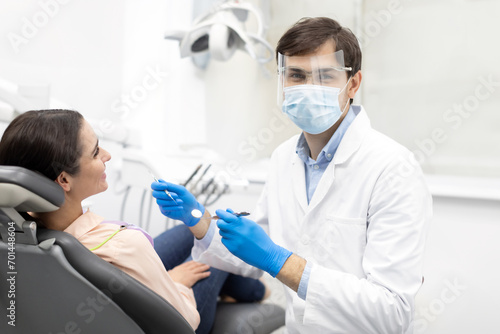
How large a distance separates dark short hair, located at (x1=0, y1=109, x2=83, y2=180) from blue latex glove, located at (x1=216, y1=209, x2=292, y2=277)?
36cm

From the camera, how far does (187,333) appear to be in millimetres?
975

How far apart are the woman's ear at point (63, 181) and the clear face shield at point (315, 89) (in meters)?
0.65

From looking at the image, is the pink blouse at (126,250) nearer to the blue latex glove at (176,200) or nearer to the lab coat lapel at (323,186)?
the blue latex glove at (176,200)

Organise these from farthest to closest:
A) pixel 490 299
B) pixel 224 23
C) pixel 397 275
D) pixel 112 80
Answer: pixel 112 80, pixel 224 23, pixel 490 299, pixel 397 275

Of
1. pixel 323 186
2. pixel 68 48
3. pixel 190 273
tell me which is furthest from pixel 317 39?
pixel 68 48

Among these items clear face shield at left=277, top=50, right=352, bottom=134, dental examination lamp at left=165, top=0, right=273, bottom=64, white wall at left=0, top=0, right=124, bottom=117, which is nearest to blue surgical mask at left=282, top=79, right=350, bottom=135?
clear face shield at left=277, top=50, right=352, bottom=134

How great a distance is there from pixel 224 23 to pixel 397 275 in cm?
147

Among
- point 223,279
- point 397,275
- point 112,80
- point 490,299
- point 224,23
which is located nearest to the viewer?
point 397,275

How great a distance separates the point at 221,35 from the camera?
2.12m

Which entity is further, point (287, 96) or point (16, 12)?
point (16, 12)

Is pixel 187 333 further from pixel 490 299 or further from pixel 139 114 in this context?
pixel 139 114

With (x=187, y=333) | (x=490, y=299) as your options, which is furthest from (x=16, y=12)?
(x=490, y=299)

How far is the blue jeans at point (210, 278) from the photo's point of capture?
1541 mm

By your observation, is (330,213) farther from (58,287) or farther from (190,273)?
(58,287)
